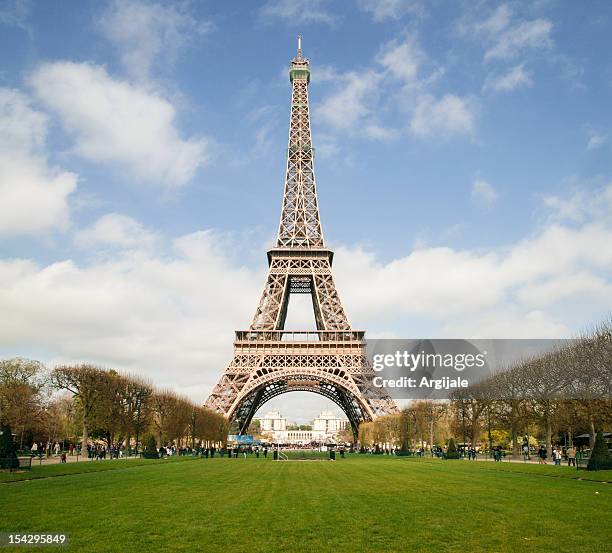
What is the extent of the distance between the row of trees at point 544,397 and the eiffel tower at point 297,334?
248 inches

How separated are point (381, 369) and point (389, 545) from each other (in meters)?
63.2

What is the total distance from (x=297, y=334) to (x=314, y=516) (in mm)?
62353

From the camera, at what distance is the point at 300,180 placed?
85.3m

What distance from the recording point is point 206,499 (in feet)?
65.6

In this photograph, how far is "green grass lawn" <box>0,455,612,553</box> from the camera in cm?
1238

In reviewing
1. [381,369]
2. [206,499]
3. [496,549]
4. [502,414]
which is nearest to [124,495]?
[206,499]

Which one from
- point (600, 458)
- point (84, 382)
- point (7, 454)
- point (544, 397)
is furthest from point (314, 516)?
point (84, 382)

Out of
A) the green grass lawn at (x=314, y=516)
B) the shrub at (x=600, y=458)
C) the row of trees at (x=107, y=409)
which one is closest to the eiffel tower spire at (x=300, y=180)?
the row of trees at (x=107, y=409)

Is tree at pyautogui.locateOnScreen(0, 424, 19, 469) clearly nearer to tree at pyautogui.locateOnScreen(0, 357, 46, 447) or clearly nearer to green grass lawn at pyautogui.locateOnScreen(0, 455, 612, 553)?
green grass lawn at pyautogui.locateOnScreen(0, 455, 612, 553)

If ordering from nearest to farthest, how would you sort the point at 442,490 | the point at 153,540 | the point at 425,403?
the point at 153,540 → the point at 442,490 → the point at 425,403

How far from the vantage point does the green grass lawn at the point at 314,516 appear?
12.4m

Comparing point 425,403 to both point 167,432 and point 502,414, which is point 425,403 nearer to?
point 502,414

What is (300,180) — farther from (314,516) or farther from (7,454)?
(314,516)

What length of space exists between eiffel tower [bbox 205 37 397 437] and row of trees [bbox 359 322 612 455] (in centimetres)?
631
